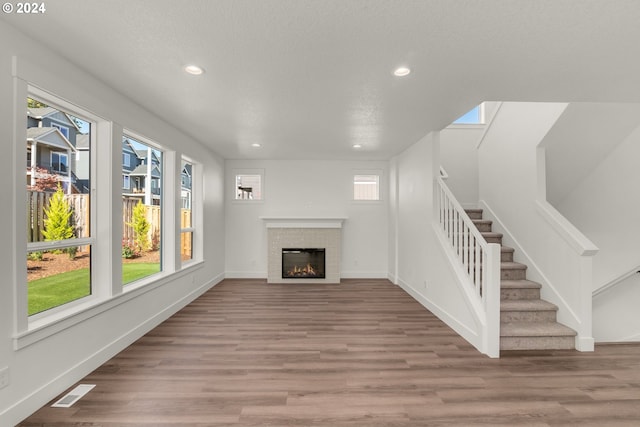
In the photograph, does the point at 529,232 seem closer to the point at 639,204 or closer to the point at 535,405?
→ the point at 639,204

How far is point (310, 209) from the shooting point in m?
6.47

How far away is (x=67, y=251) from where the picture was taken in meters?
2.54

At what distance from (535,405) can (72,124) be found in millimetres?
4297

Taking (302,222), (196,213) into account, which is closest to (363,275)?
(302,222)

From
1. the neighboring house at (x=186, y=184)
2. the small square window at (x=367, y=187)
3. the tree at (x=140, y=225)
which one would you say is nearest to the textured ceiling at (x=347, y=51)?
the tree at (x=140, y=225)

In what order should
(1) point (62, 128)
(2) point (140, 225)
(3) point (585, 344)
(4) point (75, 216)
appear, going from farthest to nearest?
1. (2) point (140, 225)
2. (3) point (585, 344)
3. (4) point (75, 216)
4. (1) point (62, 128)

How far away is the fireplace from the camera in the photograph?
244 inches

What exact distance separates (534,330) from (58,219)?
4548mm

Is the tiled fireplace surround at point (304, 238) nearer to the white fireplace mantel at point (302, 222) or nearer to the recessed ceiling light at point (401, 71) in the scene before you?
the white fireplace mantel at point (302, 222)

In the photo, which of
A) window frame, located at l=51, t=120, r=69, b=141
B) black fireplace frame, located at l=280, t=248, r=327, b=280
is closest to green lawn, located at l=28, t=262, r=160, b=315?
window frame, located at l=51, t=120, r=69, b=141

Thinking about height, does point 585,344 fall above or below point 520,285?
below

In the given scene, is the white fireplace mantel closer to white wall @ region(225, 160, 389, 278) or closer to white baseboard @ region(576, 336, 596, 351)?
white wall @ region(225, 160, 389, 278)

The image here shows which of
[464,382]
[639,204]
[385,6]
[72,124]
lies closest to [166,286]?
[72,124]

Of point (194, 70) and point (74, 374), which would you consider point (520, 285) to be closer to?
point (194, 70)
